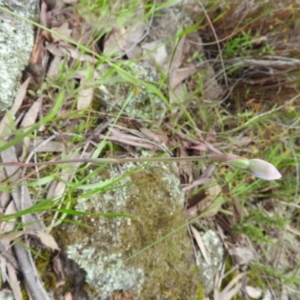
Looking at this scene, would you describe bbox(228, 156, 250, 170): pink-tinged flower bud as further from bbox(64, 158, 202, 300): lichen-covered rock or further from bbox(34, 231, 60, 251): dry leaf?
bbox(34, 231, 60, 251): dry leaf

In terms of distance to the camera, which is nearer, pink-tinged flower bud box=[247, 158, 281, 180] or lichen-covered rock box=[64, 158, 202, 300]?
pink-tinged flower bud box=[247, 158, 281, 180]

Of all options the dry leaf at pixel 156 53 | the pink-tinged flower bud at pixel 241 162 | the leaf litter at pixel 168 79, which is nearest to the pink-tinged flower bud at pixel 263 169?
the pink-tinged flower bud at pixel 241 162

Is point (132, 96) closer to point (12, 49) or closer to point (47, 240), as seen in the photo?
point (12, 49)

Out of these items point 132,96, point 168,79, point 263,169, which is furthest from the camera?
point 168,79

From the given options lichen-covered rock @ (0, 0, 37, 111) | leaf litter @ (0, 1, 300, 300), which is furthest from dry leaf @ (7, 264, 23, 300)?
lichen-covered rock @ (0, 0, 37, 111)

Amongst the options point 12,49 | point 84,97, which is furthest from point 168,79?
point 12,49

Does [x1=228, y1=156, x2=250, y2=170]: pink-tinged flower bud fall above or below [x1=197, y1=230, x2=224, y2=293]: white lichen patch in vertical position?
above

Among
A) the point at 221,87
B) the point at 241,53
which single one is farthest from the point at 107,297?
the point at 241,53

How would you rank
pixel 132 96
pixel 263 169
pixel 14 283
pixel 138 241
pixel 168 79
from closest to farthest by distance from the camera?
pixel 263 169 → pixel 14 283 → pixel 138 241 → pixel 132 96 → pixel 168 79
